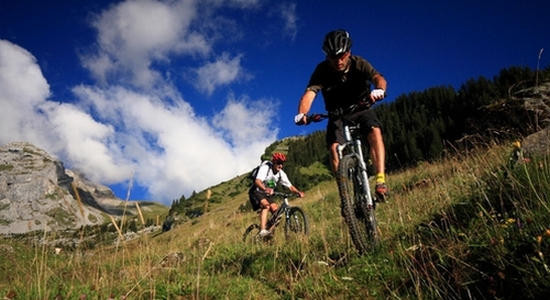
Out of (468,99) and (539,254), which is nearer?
(539,254)

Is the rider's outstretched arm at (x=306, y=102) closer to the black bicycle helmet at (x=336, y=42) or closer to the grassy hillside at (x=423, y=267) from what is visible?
the black bicycle helmet at (x=336, y=42)

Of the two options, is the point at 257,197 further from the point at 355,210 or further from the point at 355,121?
the point at 355,210

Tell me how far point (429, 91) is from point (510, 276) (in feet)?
299

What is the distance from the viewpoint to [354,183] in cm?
456

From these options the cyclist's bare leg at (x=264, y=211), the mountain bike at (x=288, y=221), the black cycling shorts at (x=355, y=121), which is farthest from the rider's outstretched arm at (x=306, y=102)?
the cyclist's bare leg at (x=264, y=211)

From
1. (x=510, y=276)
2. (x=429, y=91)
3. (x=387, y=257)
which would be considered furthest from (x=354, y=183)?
(x=429, y=91)

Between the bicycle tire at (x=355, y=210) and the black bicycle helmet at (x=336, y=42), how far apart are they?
1.44 m

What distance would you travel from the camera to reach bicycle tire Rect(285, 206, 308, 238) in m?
7.97

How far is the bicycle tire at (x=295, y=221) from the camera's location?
7.97m

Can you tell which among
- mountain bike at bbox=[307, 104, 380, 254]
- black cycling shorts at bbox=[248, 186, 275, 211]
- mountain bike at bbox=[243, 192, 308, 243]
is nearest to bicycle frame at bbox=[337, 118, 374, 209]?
mountain bike at bbox=[307, 104, 380, 254]

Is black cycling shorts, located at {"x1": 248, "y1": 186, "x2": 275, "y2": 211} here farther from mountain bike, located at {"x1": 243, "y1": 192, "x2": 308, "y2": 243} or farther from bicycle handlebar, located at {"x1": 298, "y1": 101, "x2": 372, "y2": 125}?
bicycle handlebar, located at {"x1": 298, "y1": 101, "x2": 372, "y2": 125}

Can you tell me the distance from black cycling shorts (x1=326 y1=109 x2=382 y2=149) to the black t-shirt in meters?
0.37

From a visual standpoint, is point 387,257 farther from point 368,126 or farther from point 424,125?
point 424,125

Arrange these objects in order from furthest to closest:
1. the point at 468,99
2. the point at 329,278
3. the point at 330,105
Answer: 1. the point at 468,99
2. the point at 330,105
3. the point at 329,278
